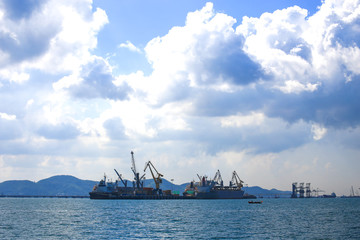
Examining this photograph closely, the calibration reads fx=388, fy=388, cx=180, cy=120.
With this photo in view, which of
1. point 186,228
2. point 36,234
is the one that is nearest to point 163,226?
point 186,228

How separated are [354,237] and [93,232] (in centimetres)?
5143

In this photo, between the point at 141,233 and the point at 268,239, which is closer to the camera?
the point at 268,239

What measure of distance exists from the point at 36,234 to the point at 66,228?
10.6m

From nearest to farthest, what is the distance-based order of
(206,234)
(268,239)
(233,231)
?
(268,239) < (206,234) < (233,231)

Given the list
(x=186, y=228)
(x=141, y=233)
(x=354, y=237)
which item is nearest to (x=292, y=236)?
(x=354, y=237)

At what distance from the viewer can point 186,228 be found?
88.2 metres

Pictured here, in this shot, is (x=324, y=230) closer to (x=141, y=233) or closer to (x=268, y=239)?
(x=268, y=239)

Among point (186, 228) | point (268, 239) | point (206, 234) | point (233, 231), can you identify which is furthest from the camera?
point (186, 228)

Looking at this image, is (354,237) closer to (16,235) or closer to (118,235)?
(118,235)

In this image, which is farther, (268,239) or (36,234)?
(36,234)

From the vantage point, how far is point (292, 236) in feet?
245

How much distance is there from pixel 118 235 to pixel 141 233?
18.5 ft

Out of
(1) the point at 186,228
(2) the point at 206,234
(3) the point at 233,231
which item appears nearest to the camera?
(2) the point at 206,234

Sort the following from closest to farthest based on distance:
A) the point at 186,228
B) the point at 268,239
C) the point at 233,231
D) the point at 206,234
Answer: the point at 268,239, the point at 206,234, the point at 233,231, the point at 186,228
